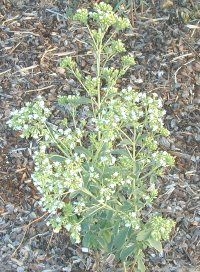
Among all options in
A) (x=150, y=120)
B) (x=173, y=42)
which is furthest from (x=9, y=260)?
(x=173, y=42)

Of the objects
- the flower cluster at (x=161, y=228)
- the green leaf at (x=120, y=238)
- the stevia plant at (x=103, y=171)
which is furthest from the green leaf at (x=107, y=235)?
the flower cluster at (x=161, y=228)

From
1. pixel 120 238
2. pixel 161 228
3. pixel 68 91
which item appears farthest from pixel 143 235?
pixel 68 91

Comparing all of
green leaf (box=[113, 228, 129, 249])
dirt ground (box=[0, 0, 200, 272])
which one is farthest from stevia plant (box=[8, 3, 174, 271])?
dirt ground (box=[0, 0, 200, 272])

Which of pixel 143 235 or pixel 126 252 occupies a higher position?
pixel 143 235

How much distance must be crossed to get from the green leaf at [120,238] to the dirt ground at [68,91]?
61cm

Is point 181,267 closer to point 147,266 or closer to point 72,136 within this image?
point 147,266

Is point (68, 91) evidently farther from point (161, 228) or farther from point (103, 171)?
point (161, 228)

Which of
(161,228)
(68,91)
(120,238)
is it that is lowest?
(68,91)

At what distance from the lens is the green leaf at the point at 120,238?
2.94m

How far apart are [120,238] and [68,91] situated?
149cm

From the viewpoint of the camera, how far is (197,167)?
3.85 m

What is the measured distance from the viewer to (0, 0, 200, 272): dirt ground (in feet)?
11.9

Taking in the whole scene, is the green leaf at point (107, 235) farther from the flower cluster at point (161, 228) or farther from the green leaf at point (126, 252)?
the flower cluster at point (161, 228)

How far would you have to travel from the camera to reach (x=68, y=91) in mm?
4203
